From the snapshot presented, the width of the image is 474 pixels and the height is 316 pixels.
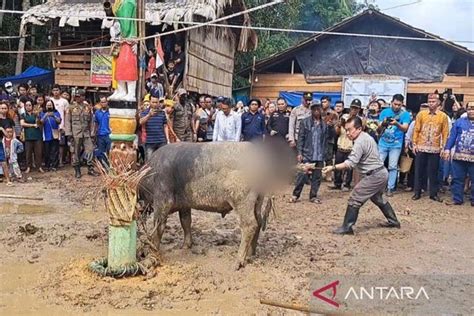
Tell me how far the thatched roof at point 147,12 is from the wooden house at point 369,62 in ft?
10.5

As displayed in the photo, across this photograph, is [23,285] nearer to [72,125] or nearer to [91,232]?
[91,232]

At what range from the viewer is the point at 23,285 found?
529cm

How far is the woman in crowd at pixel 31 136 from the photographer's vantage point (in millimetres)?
11906

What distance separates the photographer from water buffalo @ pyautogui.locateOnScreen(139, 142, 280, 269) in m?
5.86

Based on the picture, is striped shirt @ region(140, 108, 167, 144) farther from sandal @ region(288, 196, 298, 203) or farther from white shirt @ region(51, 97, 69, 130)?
white shirt @ region(51, 97, 69, 130)

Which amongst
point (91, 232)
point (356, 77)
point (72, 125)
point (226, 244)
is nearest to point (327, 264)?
point (226, 244)

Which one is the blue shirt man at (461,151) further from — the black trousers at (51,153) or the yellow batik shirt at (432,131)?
the black trousers at (51,153)

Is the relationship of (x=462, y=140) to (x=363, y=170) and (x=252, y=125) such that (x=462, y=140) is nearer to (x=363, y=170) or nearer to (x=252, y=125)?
(x=363, y=170)

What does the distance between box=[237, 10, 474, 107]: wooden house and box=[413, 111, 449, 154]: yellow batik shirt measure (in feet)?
21.7

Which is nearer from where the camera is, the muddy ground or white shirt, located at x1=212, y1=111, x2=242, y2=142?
the muddy ground

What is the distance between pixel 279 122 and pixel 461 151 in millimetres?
3566

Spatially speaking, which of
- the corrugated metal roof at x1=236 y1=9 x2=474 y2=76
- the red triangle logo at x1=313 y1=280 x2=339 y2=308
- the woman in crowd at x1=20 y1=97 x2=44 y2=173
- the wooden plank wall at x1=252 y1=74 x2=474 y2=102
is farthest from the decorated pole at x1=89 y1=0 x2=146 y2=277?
the wooden plank wall at x1=252 y1=74 x2=474 y2=102

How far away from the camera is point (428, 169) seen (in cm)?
1025

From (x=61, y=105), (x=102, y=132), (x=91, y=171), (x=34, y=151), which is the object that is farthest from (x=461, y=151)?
(x=34, y=151)
